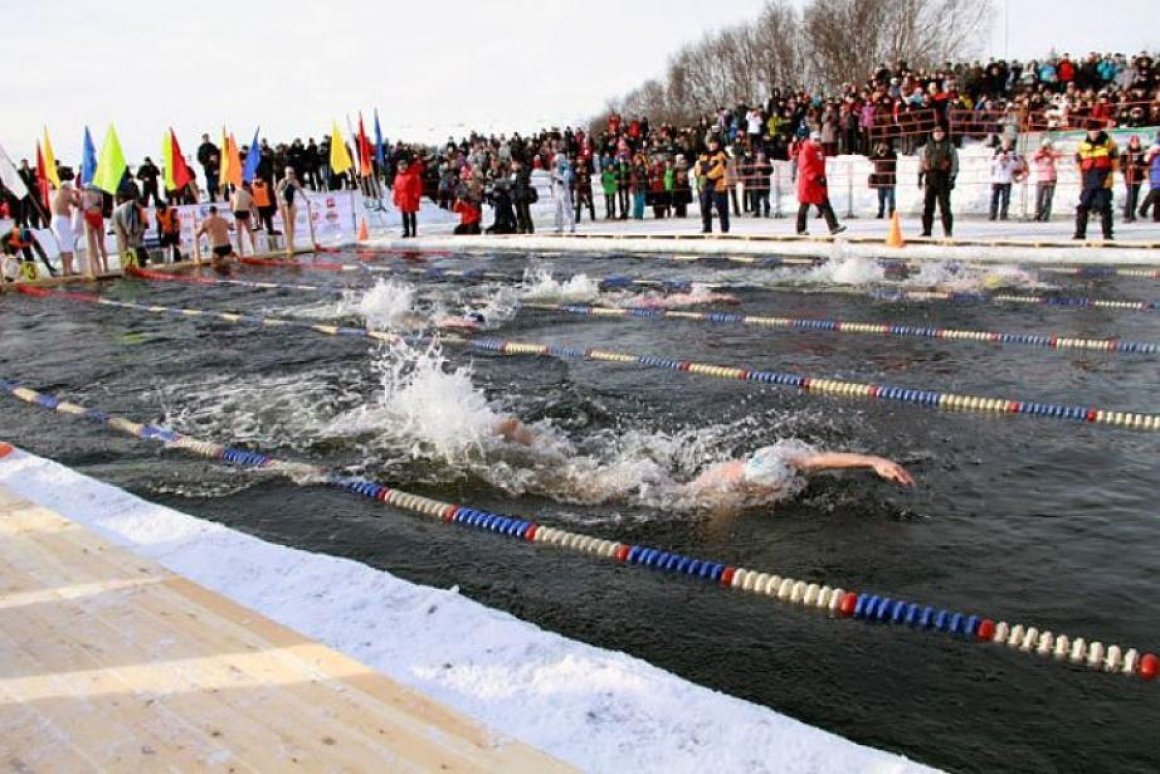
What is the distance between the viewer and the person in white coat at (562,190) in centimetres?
2252

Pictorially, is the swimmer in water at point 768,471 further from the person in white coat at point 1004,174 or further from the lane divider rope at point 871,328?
the person in white coat at point 1004,174

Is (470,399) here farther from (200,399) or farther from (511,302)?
(511,302)

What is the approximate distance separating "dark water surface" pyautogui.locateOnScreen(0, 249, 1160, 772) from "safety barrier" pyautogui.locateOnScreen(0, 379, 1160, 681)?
82 mm

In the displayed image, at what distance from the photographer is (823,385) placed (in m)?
8.37

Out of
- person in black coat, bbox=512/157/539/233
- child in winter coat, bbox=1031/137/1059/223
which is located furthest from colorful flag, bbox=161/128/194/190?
child in winter coat, bbox=1031/137/1059/223

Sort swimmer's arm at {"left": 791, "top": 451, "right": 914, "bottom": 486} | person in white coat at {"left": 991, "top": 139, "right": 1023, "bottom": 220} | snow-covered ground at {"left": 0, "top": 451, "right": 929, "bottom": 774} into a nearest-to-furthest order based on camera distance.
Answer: snow-covered ground at {"left": 0, "top": 451, "right": 929, "bottom": 774} < swimmer's arm at {"left": 791, "top": 451, "right": 914, "bottom": 486} < person in white coat at {"left": 991, "top": 139, "right": 1023, "bottom": 220}

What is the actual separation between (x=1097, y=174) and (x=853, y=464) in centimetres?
1164

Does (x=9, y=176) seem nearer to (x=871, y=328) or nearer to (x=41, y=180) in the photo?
(x=41, y=180)

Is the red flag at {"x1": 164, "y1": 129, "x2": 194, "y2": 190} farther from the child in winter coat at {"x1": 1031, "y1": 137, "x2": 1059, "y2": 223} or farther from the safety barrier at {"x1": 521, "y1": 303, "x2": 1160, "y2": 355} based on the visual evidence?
the child in winter coat at {"x1": 1031, "y1": 137, "x2": 1059, "y2": 223}

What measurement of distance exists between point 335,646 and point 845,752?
6.40ft

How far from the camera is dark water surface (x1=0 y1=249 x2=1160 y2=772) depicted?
3.83m

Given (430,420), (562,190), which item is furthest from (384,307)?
(562,190)

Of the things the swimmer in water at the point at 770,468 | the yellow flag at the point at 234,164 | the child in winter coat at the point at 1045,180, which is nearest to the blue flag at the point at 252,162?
the yellow flag at the point at 234,164

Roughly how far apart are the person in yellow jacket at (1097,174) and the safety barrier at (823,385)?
29.9ft
